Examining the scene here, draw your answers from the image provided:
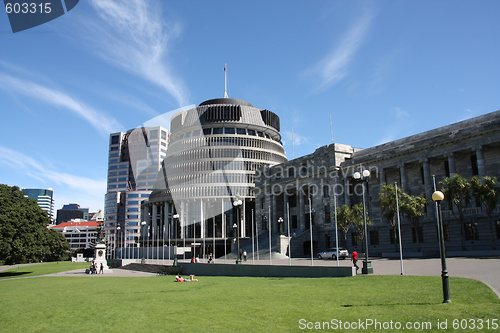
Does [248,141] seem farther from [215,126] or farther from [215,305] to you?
[215,305]

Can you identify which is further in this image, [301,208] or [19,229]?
[301,208]

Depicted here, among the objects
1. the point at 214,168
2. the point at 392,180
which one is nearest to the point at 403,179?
the point at 392,180

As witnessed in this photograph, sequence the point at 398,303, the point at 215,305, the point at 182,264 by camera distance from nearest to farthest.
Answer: the point at 398,303, the point at 215,305, the point at 182,264

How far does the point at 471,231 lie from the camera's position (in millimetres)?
50125

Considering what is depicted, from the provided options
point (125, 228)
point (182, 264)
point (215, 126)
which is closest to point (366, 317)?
point (182, 264)

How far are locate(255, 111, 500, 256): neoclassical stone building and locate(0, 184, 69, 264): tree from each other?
36.3 metres

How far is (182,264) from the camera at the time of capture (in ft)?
161

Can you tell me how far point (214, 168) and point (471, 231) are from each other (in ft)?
237

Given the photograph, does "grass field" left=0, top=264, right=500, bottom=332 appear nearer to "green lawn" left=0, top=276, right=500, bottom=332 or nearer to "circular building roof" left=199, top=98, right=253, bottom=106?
"green lawn" left=0, top=276, right=500, bottom=332

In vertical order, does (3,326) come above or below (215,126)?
below

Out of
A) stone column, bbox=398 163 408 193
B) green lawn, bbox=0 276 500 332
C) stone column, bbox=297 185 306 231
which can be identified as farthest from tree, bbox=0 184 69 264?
stone column, bbox=398 163 408 193

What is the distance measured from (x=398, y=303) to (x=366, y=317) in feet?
10.3

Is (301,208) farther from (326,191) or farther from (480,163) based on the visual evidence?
(480,163)

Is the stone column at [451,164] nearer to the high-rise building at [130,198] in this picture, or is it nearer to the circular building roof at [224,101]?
the circular building roof at [224,101]
